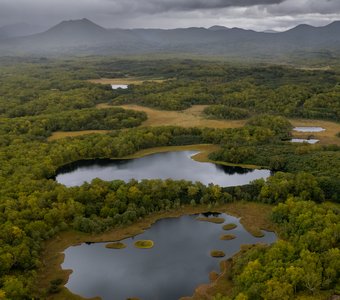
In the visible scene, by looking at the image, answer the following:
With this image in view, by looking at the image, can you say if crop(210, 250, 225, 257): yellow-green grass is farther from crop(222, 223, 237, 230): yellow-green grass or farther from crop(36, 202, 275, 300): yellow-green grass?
crop(36, 202, 275, 300): yellow-green grass

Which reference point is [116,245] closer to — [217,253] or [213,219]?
[217,253]

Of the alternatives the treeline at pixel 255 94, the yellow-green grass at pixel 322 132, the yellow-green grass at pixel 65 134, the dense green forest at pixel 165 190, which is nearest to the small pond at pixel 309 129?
the yellow-green grass at pixel 322 132

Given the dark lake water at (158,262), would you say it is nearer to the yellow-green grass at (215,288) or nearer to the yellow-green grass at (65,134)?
the yellow-green grass at (215,288)

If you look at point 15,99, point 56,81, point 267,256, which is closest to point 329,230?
point 267,256

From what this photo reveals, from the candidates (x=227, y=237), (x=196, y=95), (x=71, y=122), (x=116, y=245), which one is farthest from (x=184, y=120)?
(x=116, y=245)

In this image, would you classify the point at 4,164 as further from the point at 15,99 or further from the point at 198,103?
the point at 198,103

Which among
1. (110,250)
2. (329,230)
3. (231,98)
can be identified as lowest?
(110,250)
